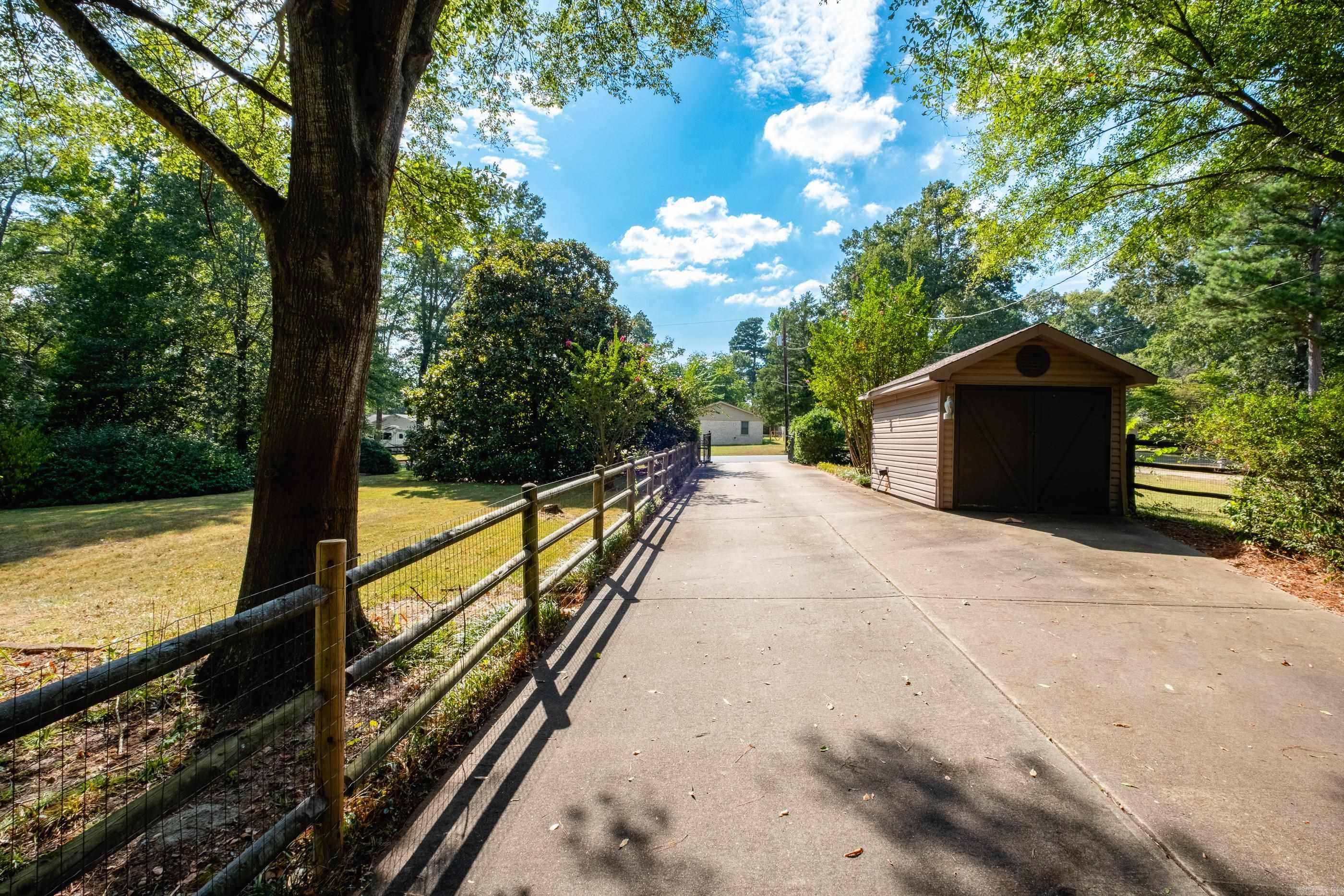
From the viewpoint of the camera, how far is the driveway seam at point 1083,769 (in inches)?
72.1

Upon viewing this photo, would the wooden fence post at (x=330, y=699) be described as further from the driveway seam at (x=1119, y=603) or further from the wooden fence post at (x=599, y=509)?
the driveway seam at (x=1119, y=603)

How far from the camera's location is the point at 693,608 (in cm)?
461

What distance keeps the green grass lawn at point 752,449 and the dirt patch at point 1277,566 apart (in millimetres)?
24696

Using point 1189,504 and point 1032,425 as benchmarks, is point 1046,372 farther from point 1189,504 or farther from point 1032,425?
point 1189,504

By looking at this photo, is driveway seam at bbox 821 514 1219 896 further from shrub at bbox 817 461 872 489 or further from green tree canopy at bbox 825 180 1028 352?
green tree canopy at bbox 825 180 1028 352

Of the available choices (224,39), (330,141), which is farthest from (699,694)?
(224,39)

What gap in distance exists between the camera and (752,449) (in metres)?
42.7

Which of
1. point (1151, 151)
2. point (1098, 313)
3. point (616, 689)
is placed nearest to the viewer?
point (616, 689)

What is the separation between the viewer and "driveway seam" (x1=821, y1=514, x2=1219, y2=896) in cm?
183

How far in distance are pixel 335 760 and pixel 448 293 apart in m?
Result: 34.7

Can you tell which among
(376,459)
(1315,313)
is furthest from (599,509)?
(1315,313)

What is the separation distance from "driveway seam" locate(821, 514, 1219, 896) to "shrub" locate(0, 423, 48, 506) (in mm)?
16502

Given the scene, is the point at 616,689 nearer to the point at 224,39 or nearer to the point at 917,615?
the point at 917,615

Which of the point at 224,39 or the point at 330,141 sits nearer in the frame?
the point at 330,141
